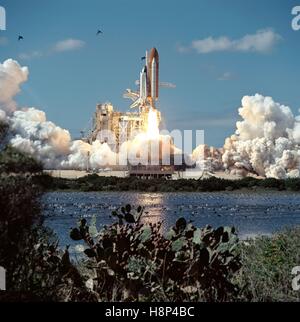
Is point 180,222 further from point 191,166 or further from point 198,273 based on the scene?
point 191,166

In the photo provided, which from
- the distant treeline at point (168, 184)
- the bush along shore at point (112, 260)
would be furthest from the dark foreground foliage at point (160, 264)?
the distant treeline at point (168, 184)

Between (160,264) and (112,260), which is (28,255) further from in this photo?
(160,264)

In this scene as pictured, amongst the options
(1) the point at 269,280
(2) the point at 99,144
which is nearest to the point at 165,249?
(1) the point at 269,280

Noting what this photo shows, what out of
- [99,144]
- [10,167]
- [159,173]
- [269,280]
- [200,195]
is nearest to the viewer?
[10,167]

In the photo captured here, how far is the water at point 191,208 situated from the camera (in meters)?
6.53

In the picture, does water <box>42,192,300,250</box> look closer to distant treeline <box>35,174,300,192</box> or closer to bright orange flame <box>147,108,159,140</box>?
distant treeline <box>35,174,300,192</box>

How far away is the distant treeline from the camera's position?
6348mm

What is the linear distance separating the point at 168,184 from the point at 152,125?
0.85 m

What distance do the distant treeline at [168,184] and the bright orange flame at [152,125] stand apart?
Answer: 0.58m

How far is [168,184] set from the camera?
666 centimetres

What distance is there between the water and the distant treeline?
0.25ft
